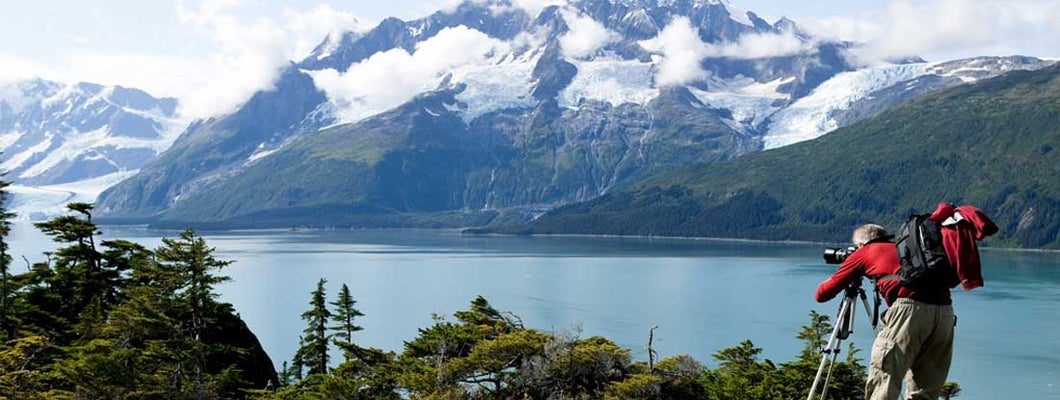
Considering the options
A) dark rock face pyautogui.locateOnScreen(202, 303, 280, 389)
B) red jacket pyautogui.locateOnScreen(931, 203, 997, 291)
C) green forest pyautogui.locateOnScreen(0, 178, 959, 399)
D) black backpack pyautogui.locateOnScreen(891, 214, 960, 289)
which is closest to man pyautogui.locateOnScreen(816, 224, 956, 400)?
black backpack pyautogui.locateOnScreen(891, 214, 960, 289)

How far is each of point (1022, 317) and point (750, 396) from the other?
10437cm

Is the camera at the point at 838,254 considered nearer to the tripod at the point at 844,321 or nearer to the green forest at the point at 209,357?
the tripod at the point at 844,321

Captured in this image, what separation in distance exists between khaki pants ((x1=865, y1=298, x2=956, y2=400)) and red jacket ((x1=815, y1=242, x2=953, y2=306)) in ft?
0.29

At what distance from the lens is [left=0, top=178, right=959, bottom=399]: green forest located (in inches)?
1096

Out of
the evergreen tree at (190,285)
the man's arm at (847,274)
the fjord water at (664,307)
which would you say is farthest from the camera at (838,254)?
the fjord water at (664,307)

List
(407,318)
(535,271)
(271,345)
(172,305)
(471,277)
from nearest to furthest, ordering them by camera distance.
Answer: (172,305)
(271,345)
(407,318)
(471,277)
(535,271)

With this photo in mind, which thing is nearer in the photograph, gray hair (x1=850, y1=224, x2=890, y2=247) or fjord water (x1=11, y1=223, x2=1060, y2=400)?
gray hair (x1=850, y1=224, x2=890, y2=247)

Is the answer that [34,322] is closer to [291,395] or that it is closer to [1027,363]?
[291,395]

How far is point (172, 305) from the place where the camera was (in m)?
36.4

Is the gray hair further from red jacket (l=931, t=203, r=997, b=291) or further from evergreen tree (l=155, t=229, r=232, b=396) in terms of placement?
evergreen tree (l=155, t=229, r=232, b=396)

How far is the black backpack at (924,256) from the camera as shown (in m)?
9.65

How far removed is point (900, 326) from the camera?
999 centimetres

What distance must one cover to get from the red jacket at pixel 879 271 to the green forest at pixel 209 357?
52.9 feet

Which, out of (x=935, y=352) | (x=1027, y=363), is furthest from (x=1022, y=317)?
(x=935, y=352)
